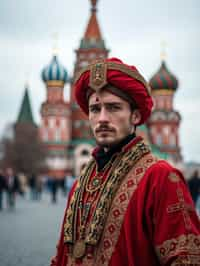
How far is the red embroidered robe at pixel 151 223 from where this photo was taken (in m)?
2.35

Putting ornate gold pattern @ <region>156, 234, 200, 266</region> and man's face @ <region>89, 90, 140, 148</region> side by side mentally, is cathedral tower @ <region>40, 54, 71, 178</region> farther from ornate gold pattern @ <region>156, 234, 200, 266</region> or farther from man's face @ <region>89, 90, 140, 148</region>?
ornate gold pattern @ <region>156, 234, 200, 266</region>

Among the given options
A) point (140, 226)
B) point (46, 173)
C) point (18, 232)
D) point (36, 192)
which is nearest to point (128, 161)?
point (140, 226)

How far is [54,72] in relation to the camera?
5506cm

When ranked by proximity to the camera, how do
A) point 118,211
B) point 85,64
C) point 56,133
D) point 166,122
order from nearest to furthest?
point 118,211 → point 56,133 → point 166,122 → point 85,64

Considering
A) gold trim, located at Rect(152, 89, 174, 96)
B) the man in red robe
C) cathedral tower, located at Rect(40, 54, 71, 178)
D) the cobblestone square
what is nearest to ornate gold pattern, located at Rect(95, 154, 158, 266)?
the man in red robe

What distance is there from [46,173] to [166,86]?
53.3 feet

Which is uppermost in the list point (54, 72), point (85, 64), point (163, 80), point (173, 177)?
point (85, 64)

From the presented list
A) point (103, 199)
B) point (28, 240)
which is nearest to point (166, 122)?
point (28, 240)

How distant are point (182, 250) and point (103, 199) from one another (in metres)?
0.52

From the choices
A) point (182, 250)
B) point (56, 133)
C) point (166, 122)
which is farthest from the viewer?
point (166, 122)

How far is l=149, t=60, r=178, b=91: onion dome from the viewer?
184 feet

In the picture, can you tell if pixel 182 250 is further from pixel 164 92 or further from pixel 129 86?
pixel 164 92

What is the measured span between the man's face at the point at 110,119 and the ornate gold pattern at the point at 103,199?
0.35 ft

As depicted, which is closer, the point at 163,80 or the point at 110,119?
the point at 110,119
